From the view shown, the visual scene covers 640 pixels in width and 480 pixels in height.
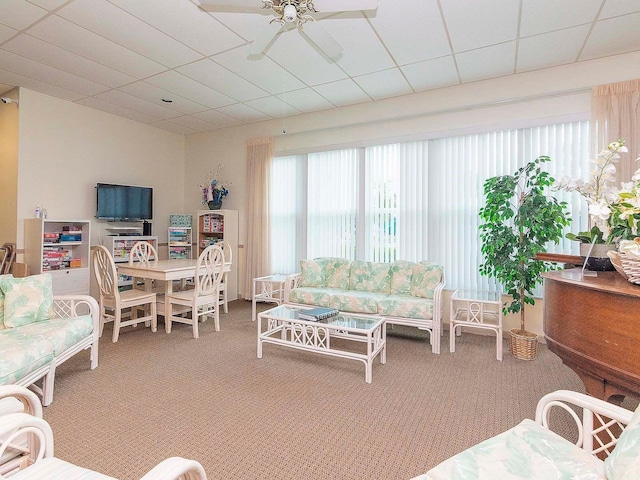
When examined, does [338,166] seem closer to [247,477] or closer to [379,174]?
[379,174]

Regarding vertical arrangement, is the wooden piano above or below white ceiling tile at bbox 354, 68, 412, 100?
below

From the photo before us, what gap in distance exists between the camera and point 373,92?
4.23 m

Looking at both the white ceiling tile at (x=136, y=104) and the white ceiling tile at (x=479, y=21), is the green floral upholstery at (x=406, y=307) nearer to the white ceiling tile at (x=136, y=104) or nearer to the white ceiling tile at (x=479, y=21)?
the white ceiling tile at (x=479, y=21)

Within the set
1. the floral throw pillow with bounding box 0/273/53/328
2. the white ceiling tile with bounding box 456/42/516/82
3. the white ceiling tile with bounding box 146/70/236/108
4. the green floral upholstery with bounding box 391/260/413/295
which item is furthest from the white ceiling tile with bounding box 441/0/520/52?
the floral throw pillow with bounding box 0/273/53/328

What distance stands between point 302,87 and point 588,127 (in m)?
3.17

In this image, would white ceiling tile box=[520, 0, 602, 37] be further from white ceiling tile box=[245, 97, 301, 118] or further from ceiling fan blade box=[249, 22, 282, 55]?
white ceiling tile box=[245, 97, 301, 118]

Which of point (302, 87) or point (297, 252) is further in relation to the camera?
point (297, 252)

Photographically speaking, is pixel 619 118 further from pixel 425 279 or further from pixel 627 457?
pixel 627 457

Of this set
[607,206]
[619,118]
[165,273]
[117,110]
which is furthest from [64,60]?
[619,118]

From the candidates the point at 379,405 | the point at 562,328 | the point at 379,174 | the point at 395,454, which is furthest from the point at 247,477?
the point at 379,174

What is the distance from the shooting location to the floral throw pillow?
2.45 metres

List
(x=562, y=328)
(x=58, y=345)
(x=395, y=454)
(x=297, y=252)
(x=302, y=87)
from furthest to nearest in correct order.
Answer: (x=297, y=252) → (x=302, y=87) → (x=58, y=345) → (x=395, y=454) → (x=562, y=328)

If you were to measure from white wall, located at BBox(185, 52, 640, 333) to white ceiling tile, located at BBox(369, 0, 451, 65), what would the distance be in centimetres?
88

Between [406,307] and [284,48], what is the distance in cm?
286
